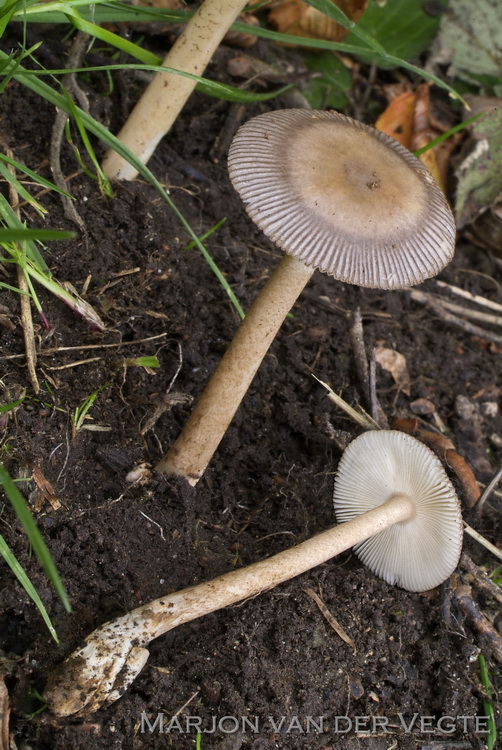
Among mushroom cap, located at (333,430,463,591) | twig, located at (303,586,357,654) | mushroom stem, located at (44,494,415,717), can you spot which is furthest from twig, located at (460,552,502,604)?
twig, located at (303,586,357,654)

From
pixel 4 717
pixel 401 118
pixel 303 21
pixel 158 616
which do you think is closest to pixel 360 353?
pixel 158 616

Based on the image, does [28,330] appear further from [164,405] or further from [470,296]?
[470,296]

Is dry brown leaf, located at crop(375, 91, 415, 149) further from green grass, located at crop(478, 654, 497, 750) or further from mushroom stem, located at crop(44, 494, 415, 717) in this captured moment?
green grass, located at crop(478, 654, 497, 750)

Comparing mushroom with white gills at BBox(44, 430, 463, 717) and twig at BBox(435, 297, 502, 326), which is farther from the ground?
twig at BBox(435, 297, 502, 326)

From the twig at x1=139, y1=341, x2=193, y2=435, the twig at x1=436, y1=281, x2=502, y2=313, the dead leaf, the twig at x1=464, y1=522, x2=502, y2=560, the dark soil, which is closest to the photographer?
the dark soil

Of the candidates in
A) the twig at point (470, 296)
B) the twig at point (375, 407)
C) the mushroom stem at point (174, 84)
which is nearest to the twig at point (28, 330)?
the mushroom stem at point (174, 84)

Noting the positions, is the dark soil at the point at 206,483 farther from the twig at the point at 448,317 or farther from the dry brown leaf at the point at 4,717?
the twig at the point at 448,317

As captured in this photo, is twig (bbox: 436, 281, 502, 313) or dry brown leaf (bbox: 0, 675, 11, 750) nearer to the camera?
dry brown leaf (bbox: 0, 675, 11, 750)

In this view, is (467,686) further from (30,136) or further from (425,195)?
(30,136)
